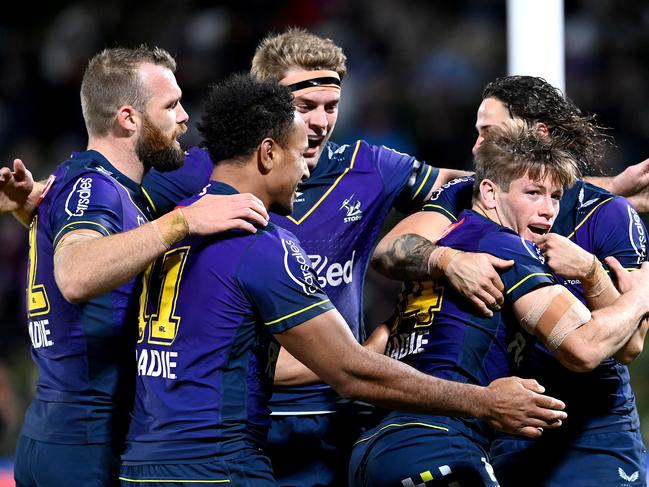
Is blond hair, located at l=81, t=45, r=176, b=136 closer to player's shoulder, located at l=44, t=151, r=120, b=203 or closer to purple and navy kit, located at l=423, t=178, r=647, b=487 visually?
player's shoulder, located at l=44, t=151, r=120, b=203

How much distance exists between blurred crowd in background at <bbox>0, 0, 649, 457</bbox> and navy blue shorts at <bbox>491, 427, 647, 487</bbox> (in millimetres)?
5614

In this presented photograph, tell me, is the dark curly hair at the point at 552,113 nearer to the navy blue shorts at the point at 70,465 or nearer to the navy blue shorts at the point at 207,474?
the navy blue shorts at the point at 207,474

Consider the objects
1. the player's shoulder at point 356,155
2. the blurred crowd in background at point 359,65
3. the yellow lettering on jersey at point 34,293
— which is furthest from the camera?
the blurred crowd in background at point 359,65

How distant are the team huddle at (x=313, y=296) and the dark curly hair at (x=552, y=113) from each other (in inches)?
0.6

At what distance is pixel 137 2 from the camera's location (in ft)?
44.5

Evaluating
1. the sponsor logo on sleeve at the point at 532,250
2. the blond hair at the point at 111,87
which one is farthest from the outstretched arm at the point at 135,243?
the sponsor logo on sleeve at the point at 532,250

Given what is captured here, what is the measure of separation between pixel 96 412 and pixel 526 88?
7.56 feet

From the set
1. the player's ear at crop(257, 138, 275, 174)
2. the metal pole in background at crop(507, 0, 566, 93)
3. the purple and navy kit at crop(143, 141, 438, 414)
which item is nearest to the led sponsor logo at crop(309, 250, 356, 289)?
the purple and navy kit at crop(143, 141, 438, 414)

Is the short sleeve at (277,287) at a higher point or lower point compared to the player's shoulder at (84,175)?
lower

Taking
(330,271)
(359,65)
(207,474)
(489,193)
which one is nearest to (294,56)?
(330,271)

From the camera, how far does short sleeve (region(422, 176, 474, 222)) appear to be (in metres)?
4.62

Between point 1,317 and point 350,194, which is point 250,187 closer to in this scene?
point 350,194

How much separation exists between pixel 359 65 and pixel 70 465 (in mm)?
8414

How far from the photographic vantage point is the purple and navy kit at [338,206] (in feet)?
15.7
